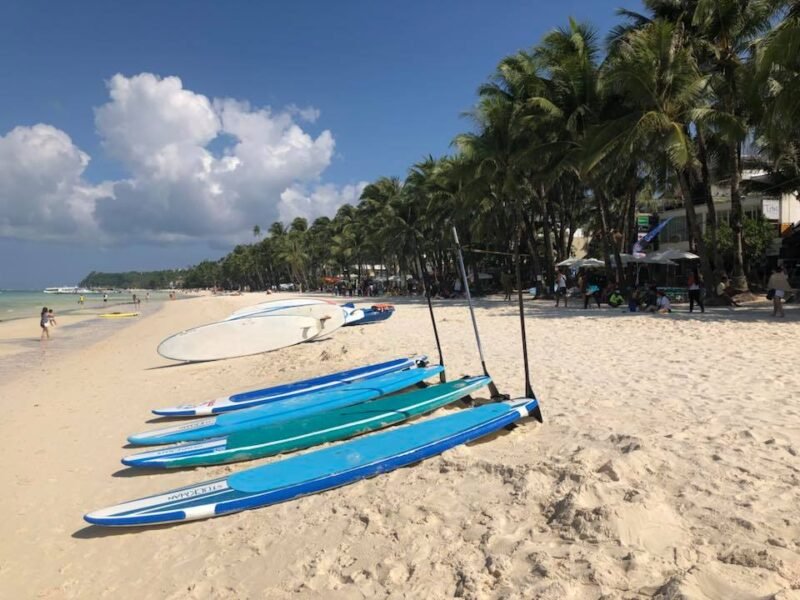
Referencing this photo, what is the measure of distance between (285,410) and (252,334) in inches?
252

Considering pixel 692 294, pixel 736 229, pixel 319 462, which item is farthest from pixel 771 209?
pixel 319 462

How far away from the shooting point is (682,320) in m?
12.7

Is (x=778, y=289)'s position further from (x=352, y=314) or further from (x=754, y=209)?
(x=754, y=209)

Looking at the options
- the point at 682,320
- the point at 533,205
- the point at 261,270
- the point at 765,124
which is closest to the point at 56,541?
the point at 682,320

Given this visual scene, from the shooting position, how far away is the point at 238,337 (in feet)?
39.5

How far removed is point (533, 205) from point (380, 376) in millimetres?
24762

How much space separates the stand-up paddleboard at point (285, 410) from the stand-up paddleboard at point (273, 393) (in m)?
0.33

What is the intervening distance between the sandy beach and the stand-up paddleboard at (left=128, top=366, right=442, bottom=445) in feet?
1.92

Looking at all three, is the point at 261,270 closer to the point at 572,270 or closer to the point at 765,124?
the point at 572,270

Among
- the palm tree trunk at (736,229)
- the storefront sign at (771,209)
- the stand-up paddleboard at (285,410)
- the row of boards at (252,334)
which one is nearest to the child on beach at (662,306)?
the palm tree trunk at (736,229)

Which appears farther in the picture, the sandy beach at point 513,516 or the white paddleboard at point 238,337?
the white paddleboard at point 238,337

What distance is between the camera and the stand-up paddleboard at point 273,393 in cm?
676

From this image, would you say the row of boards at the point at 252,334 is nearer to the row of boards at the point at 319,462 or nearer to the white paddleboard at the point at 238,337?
the white paddleboard at the point at 238,337

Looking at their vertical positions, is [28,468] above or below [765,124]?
below
